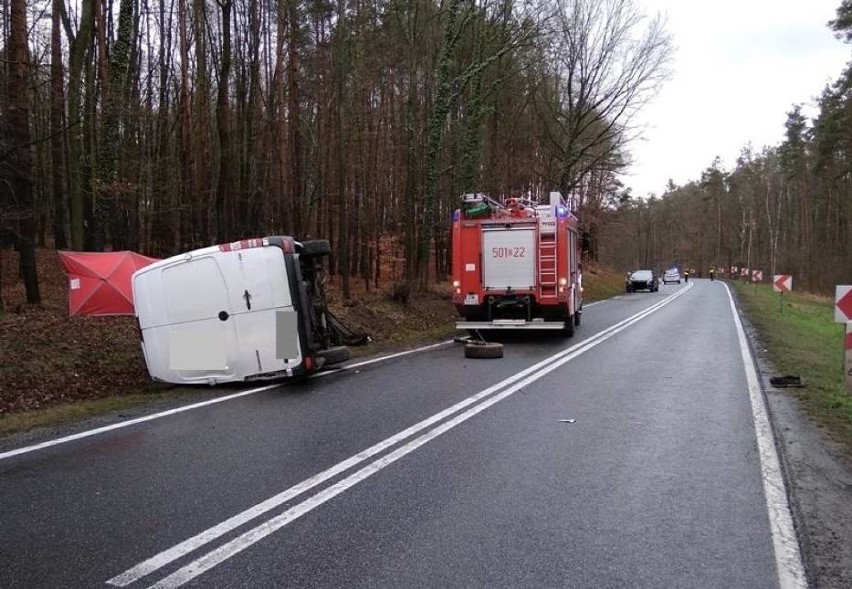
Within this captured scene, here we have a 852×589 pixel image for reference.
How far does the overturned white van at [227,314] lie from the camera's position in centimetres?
857

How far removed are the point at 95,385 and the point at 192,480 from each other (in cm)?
570

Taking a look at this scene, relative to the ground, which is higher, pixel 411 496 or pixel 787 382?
pixel 411 496

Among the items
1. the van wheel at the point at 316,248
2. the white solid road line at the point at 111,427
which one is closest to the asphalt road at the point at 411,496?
the white solid road line at the point at 111,427

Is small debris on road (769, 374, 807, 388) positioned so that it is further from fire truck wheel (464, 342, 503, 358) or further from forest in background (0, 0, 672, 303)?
forest in background (0, 0, 672, 303)

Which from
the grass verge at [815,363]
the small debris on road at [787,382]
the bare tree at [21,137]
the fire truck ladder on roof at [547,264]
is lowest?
the grass verge at [815,363]

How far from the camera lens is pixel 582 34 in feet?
104

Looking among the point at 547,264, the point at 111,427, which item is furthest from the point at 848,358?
the point at 111,427

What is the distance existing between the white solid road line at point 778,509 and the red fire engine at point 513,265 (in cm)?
665

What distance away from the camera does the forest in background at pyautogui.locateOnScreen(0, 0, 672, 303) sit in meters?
16.4

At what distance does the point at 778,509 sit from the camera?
4.48 m

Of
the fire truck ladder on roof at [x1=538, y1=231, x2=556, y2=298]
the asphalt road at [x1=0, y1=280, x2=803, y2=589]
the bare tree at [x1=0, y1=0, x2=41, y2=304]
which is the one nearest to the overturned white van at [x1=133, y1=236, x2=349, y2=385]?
the asphalt road at [x1=0, y1=280, x2=803, y2=589]

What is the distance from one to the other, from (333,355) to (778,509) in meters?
6.70

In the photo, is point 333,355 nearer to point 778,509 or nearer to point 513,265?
point 513,265

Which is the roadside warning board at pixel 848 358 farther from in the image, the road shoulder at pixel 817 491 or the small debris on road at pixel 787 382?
the road shoulder at pixel 817 491
